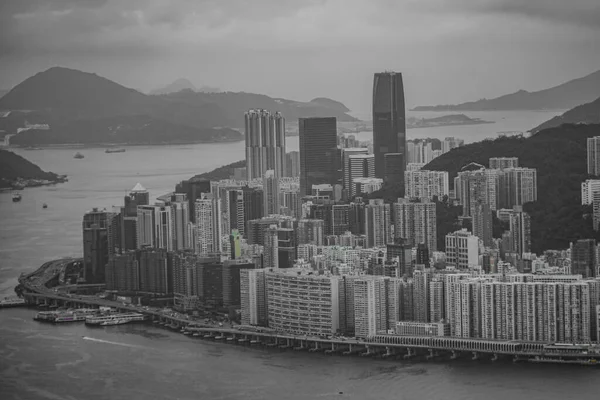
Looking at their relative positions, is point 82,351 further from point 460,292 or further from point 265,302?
point 460,292

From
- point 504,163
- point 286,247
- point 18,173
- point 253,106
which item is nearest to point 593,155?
point 504,163

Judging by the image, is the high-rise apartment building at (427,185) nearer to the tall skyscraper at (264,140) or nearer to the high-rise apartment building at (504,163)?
the high-rise apartment building at (504,163)

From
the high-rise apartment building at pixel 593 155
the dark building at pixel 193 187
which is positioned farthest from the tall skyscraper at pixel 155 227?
the high-rise apartment building at pixel 593 155

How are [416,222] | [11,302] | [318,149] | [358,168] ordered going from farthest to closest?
[318,149]
[358,168]
[416,222]
[11,302]

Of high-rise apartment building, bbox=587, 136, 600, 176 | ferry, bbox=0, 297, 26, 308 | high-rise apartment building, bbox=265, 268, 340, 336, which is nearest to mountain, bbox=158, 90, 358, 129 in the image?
high-rise apartment building, bbox=587, 136, 600, 176

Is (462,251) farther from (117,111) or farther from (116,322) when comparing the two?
(117,111)

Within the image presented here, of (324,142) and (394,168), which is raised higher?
(324,142)
